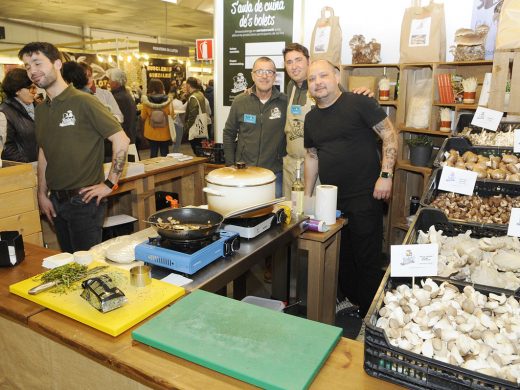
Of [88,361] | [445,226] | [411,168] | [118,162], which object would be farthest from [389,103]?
[88,361]

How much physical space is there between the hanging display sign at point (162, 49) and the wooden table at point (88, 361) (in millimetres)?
9060

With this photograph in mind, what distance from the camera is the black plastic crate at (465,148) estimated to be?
8.23 ft

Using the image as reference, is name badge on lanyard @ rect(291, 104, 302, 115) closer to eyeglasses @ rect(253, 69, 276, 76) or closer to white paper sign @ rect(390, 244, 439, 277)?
eyeglasses @ rect(253, 69, 276, 76)

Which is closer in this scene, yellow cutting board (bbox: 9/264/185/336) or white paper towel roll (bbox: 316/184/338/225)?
yellow cutting board (bbox: 9/264/185/336)

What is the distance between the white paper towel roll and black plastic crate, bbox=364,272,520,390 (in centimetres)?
134

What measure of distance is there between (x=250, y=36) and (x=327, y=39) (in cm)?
112

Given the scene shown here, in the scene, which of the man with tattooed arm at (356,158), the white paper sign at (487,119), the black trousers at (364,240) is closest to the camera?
the white paper sign at (487,119)

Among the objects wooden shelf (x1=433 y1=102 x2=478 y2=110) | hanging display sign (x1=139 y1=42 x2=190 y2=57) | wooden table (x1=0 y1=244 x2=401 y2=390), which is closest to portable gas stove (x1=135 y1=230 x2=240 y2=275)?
wooden table (x1=0 y1=244 x2=401 y2=390)

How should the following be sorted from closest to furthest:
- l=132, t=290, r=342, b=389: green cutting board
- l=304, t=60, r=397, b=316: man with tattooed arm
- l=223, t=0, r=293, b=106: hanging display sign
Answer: l=132, t=290, r=342, b=389: green cutting board
l=304, t=60, r=397, b=316: man with tattooed arm
l=223, t=0, r=293, b=106: hanging display sign

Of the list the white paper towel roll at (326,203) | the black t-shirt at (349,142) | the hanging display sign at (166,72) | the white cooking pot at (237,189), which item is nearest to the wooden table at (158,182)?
the black t-shirt at (349,142)

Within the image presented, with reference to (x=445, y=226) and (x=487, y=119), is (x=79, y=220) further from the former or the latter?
(x=487, y=119)

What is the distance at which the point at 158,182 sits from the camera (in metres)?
5.06

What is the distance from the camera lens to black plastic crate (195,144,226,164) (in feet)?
17.2

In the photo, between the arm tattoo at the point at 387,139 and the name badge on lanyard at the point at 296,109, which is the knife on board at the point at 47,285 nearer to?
the arm tattoo at the point at 387,139
